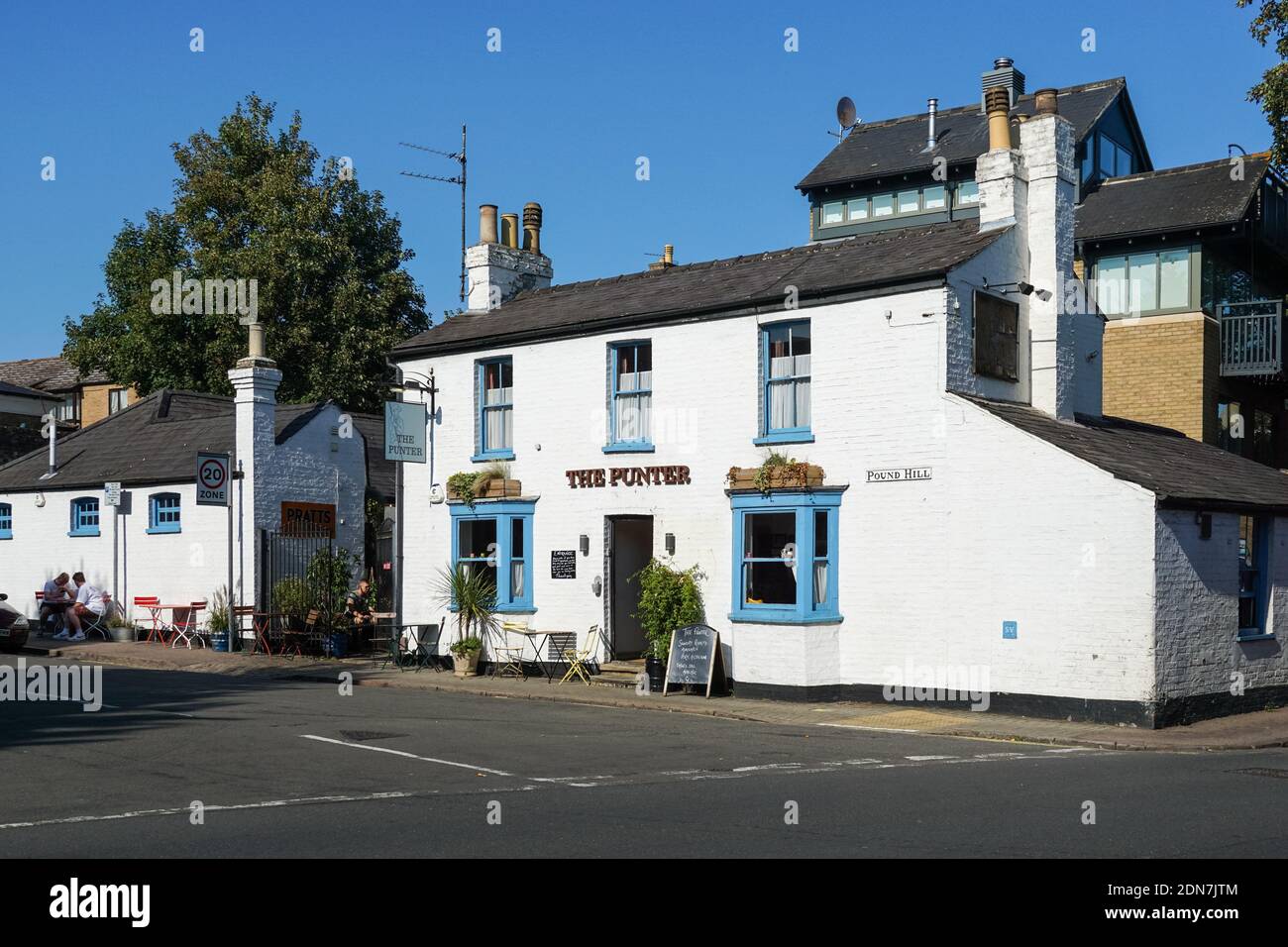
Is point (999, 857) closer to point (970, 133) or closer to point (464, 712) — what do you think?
point (464, 712)

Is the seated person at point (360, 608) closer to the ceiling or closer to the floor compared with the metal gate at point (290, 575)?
closer to the floor

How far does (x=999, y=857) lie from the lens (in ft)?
27.5

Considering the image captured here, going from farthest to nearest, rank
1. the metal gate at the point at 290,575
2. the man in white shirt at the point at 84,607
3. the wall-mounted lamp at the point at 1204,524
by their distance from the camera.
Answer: the man in white shirt at the point at 84,607 → the metal gate at the point at 290,575 → the wall-mounted lamp at the point at 1204,524

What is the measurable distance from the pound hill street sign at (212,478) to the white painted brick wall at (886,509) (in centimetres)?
702

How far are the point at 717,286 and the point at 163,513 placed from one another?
1543cm

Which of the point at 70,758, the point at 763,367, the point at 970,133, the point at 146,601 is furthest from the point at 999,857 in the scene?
the point at 970,133

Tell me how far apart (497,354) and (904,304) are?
8126 millimetres

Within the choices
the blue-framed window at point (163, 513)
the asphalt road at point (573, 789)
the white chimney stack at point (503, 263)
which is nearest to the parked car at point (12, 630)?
the blue-framed window at point (163, 513)

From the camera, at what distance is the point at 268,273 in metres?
41.8

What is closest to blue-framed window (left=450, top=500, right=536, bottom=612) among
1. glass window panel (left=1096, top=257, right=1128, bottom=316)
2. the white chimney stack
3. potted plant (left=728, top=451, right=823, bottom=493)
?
potted plant (left=728, top=451, right=823, bottom=493)

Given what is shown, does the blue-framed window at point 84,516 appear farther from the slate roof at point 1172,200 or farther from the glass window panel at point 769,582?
the slate roof at point 1172,200

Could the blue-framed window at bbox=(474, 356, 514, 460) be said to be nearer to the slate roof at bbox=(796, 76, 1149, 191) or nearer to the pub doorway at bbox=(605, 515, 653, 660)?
the pub doorway at bbox=(605, 515, 653, 660)

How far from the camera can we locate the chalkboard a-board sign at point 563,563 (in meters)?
22.5

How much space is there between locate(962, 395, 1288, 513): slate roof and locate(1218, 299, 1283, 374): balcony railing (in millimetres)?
6160
